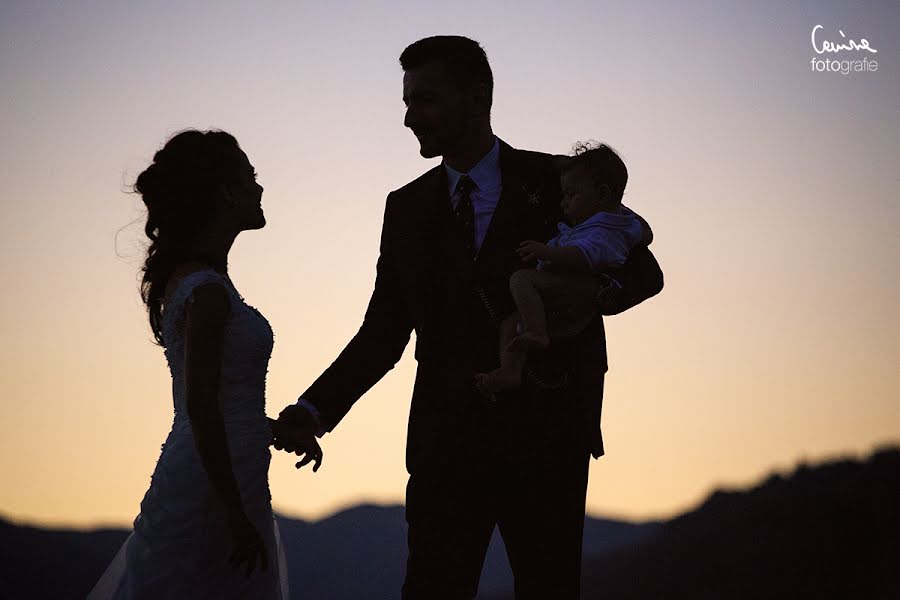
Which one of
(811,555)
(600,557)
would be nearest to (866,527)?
(811,555)

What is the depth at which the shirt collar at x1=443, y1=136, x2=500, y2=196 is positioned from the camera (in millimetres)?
5102

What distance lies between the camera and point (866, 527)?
60.6ft

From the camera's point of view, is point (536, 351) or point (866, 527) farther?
point (866, 527)

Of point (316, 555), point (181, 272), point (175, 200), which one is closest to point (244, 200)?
point (175, 200)

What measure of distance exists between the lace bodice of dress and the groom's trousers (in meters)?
0.94

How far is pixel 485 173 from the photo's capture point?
5.13 m

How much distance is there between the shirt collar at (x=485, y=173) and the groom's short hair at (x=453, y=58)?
1.14ft

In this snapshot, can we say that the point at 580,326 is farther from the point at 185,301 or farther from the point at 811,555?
the point at 811,555

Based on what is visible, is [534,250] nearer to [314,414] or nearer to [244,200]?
[244,200]

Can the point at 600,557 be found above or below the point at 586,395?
below

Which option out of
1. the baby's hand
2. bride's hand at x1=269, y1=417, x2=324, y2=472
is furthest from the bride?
the baby's hand

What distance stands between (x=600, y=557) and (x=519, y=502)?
19222 mm

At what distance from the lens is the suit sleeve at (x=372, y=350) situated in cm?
548

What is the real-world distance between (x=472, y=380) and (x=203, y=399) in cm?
122
